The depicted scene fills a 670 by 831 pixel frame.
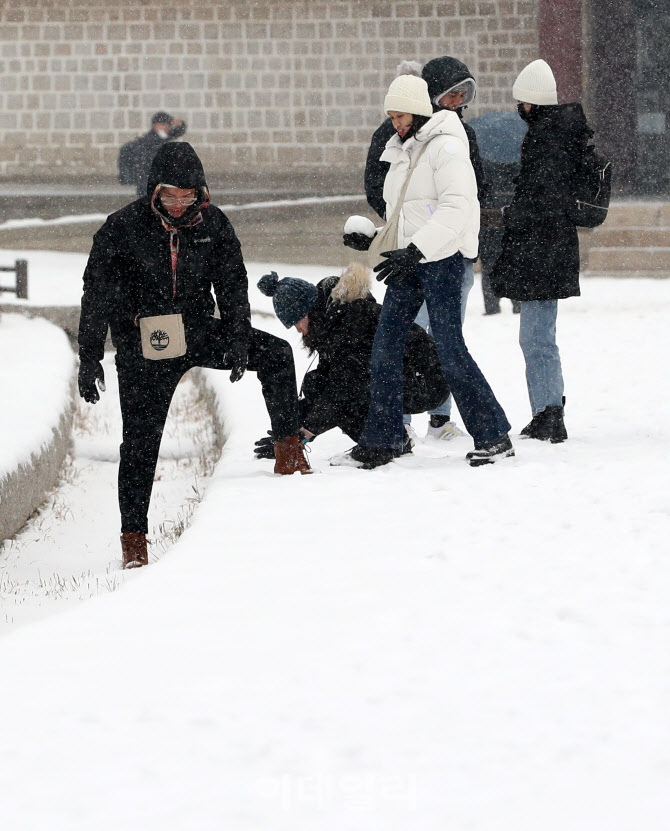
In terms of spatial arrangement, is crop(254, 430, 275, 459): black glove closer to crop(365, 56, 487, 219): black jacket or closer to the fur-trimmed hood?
the fur-trimmed hood

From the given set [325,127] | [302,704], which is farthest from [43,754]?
[325,127]

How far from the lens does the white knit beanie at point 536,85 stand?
5180mm

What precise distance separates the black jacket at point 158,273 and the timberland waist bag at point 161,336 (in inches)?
1.9

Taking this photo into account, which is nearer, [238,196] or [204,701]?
[204,701]

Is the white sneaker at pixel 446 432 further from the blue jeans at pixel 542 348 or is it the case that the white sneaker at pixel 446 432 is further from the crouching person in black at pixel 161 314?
the crouching person in black at pixel 161 314

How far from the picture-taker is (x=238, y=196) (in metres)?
15.9

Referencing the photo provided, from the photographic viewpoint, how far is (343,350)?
5.24 m

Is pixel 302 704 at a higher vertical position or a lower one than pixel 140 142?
lower

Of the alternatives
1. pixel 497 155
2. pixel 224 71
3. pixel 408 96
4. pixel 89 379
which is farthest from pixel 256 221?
pixel 89 379

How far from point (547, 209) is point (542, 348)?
0.59m

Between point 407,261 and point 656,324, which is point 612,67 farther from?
point 407,261

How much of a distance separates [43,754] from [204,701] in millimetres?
381

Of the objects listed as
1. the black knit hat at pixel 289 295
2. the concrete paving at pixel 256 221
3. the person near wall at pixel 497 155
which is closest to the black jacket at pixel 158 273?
the black knit hat at pixel 289 295

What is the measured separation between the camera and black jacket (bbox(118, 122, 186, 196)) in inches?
543
